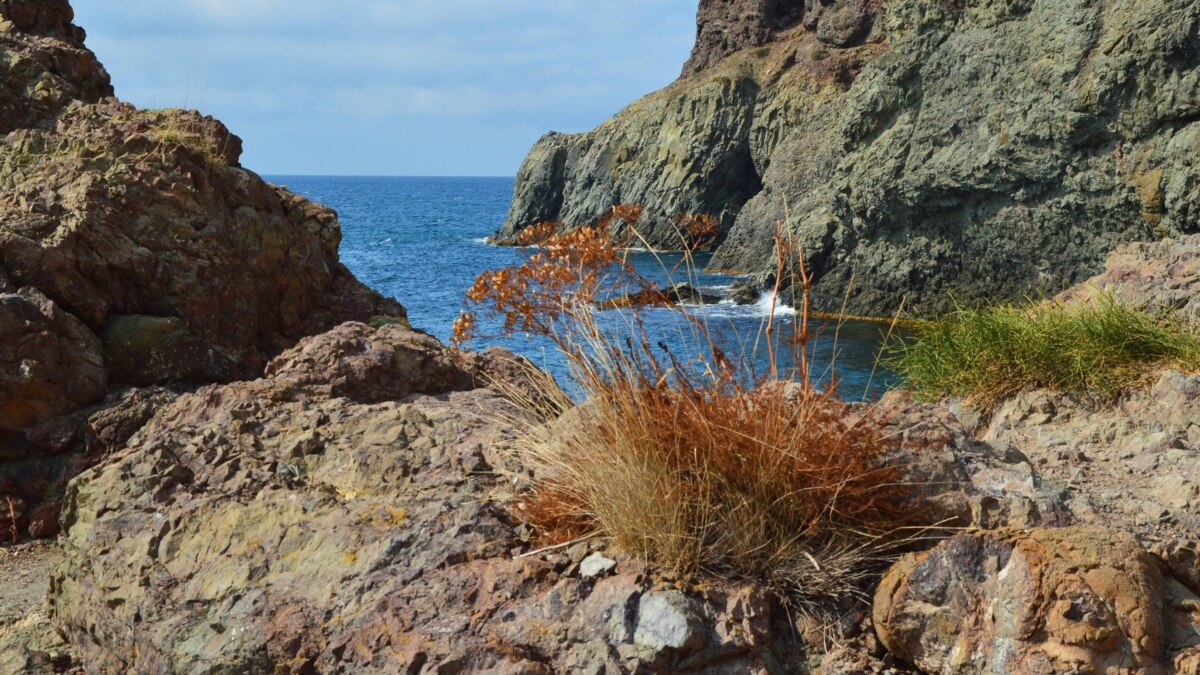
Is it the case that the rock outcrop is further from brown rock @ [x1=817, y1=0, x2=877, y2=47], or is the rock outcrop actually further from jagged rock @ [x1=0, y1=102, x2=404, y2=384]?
brown rock @ [x1=817, y1=0, x2=877, y2=47]

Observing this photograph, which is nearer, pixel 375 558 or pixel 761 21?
pixel 375 558

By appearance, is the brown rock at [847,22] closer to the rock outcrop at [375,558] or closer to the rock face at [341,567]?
the rock face at [341,567]

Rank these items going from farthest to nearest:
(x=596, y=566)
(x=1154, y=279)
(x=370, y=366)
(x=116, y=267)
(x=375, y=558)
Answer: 1. (x=1154, y=279)
2. (x=116, y=267)
3. (x=370, y=366)
4. (x=375, y=558)
5. (x=596, y=566)

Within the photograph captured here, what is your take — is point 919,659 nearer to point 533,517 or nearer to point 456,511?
point 533,517

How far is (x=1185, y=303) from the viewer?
7.43 m

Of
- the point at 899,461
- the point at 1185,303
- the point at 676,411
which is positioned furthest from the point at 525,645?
the point at 1185,303

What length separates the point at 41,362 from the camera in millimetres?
6758

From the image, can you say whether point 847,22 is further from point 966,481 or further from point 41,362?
A: point 966,481

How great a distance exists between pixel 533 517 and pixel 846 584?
40.4 inches

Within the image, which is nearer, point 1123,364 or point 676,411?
point 676,411

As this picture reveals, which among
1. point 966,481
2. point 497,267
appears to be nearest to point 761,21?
point 497,267

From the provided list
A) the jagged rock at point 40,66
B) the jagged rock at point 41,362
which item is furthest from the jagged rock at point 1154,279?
the jagged rock at point 40,66

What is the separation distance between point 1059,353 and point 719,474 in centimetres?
435

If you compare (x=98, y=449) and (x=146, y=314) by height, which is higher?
(x=146, y=314)
